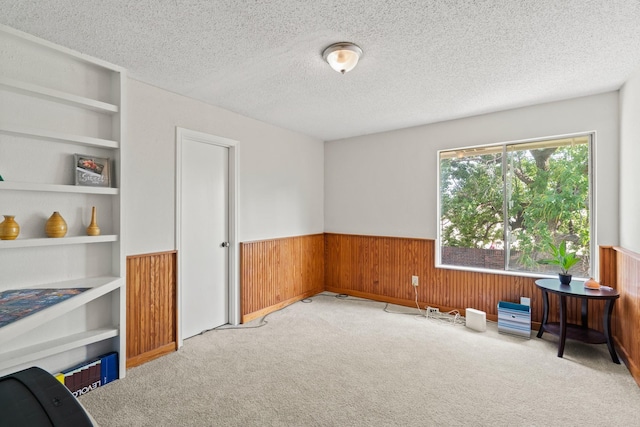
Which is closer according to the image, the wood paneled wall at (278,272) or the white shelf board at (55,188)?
the white shelf board at (55,188)

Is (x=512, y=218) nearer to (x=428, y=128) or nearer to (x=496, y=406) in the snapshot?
(x=428, y=128)

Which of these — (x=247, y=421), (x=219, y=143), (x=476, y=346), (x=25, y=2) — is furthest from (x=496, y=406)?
(x=25, y=2)

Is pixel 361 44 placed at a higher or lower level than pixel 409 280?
higher

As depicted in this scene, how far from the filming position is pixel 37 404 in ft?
3.28

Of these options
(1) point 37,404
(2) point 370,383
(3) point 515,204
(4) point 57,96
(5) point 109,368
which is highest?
(4) point 57,96

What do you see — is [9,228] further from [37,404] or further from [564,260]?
[564,260]

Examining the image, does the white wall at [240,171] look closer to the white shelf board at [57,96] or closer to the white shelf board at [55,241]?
the white shelf board at [55,241]

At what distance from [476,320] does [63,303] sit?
11.9 feet

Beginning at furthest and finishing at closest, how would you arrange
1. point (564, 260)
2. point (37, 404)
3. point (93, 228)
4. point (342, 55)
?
point (564, 260) < point (93, 228) < point (342, 55) < point (37, 404)

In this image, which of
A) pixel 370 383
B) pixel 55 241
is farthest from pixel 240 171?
pixel 370 383

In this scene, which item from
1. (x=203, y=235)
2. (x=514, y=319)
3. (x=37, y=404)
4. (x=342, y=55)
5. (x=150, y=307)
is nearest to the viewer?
(x=37, y=404)

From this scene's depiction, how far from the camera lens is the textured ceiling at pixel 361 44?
5.73ft

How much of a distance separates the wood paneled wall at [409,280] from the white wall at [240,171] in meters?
0.71

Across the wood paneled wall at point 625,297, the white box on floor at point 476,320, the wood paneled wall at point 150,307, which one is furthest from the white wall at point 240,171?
the wood paneled wall at point 625,297
